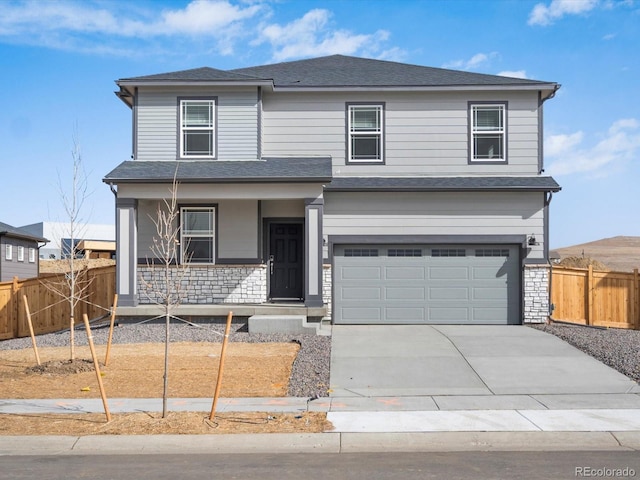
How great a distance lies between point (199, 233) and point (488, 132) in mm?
8587

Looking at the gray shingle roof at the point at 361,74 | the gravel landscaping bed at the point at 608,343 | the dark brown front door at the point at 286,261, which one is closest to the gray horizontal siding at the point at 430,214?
the dark brown front door at the point at 286,261

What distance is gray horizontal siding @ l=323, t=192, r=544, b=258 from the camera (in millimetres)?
18141

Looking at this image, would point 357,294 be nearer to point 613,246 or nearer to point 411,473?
point 411,473

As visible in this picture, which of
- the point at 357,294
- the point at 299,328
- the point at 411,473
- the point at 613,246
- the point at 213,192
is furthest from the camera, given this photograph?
the point at 613,246

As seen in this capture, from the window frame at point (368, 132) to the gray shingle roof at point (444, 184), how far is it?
0.57 metres

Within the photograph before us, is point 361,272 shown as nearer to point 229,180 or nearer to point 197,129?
point 229,180

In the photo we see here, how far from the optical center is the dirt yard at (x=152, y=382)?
862cm

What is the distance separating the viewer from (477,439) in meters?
8.07

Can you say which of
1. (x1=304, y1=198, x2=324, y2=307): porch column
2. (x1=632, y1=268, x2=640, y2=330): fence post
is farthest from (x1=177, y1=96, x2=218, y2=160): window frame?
(x1=632, y1=268, x2=640, y2=330): fence post

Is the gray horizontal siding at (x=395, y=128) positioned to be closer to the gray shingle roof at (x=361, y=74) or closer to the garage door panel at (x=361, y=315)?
the gray shingle roof at (x=361, y=74)

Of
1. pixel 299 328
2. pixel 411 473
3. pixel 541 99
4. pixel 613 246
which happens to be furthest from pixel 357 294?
pixel 613 246

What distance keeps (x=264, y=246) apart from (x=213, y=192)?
91.6 inches

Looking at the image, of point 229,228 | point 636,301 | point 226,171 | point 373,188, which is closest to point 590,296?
point 636,301

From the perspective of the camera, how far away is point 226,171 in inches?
680
